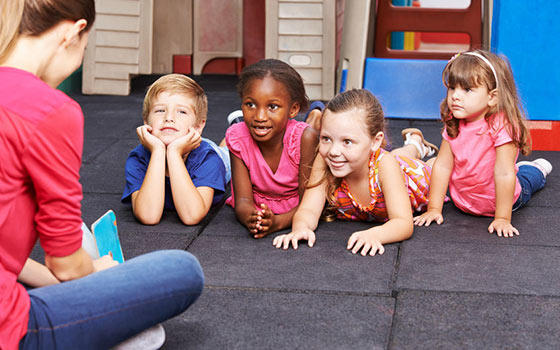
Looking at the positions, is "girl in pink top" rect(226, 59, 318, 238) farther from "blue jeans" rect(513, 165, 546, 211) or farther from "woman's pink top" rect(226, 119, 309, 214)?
"blue jeans" rect(513, 165, 546, 211)

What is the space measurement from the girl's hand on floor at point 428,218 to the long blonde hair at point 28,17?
1.64 meters

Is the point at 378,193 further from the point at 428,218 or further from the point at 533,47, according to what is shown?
the point at 533,47

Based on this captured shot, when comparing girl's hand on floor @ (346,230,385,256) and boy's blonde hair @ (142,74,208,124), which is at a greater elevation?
boy's blonde hair @ (142,74,208,124)

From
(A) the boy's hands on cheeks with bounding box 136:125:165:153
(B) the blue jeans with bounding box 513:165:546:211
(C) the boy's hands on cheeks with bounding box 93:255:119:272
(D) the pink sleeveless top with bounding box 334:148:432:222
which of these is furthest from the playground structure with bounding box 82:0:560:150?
(C) the boy's hands on cheeks with bounding box 93:255:119:272

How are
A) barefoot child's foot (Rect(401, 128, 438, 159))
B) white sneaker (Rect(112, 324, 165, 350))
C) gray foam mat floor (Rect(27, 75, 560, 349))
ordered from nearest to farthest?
white sneaker (Rect(112, 324, 165, 350)), gray foam mat floor (Rect(27, 75, 560, 349)), barefoot child's foot (Rect(401, 128, 438, 159))

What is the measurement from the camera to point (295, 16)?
519 cm

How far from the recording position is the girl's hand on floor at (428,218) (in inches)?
102

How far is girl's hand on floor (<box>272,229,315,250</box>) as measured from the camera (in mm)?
2320

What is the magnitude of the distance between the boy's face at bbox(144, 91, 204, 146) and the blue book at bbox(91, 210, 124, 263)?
1.94 feet

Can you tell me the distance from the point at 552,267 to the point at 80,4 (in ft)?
5.24

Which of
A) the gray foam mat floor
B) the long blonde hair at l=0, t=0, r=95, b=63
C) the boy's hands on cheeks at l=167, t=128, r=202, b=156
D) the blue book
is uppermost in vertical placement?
the long blonde hair at l=0, t=0, r=95, b=63

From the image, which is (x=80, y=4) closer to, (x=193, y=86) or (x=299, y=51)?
(x=193, y=86)

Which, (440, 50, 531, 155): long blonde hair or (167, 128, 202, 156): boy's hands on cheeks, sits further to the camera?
(167, 128, 202, 156): boy's hands on cheeks

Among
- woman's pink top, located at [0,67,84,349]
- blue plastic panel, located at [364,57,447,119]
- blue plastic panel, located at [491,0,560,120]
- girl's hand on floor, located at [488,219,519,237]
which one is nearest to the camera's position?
woman's pink top, located at [0,67,84,349]
